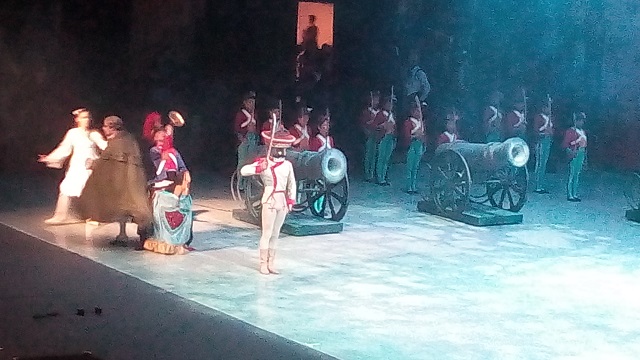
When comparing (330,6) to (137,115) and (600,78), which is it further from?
(600,78)

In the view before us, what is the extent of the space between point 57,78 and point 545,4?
34.6 feet

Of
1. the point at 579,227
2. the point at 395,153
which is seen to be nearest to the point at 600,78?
the point at 395,153

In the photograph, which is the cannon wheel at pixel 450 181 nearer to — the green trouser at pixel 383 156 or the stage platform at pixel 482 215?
the stage platform at pixel 482 215

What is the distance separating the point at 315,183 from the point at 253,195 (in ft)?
2.49

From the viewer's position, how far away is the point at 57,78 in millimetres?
15359

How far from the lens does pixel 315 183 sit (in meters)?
11.9

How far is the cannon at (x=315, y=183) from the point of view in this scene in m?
→ 11.2

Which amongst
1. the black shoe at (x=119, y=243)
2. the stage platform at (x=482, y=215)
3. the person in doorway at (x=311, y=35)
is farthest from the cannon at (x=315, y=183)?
the person in doorway at (x=311, y=35)

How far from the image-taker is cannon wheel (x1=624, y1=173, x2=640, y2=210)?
1470cm

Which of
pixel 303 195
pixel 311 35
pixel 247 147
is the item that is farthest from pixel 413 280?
pixel 311 35

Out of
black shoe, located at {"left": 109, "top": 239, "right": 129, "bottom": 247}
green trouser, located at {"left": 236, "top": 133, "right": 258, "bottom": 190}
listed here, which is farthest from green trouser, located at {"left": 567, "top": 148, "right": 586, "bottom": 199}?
black shoe, located at {"left": 109, "top": 239, "right": 129, "bottom": 247}

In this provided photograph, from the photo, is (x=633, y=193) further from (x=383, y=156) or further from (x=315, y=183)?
(x=315, y=183)

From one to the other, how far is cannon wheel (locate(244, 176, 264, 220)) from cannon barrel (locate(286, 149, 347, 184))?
0.52 meters

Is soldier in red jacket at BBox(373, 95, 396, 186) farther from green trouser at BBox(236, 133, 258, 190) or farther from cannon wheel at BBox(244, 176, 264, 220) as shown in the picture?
cannon wheel at BBox(244, 176, 264, 220)
